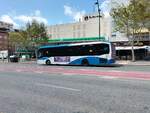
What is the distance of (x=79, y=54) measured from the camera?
1559 inches

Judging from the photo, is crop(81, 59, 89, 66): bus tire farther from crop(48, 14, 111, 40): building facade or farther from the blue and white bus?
crop(48, 14, 111, 40): building facade

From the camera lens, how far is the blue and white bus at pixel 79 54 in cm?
3672

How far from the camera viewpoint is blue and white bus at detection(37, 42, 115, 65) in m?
36.7

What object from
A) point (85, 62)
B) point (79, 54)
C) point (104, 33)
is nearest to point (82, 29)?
point (104, 33)

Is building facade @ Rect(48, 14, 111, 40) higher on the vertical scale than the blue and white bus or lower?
higher

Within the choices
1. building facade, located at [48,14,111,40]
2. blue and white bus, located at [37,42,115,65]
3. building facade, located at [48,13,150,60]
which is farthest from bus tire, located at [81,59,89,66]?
building facade, located at [48,14,111,40]

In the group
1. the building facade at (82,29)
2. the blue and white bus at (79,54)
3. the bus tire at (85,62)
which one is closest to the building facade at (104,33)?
the building facade at (82,29)

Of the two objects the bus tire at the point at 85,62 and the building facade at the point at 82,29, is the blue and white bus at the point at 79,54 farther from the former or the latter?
the building facade at the point at 82,29

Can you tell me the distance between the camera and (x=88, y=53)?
3841 cm

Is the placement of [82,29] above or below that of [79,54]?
above

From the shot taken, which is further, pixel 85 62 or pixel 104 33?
pixel 104 33

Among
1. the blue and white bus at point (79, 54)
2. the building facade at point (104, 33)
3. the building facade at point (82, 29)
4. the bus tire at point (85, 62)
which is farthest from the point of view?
the building facade at point (82, 29)

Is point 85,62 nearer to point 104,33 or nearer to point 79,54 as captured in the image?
point 79,54

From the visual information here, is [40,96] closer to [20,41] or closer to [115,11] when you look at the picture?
[115,11]
